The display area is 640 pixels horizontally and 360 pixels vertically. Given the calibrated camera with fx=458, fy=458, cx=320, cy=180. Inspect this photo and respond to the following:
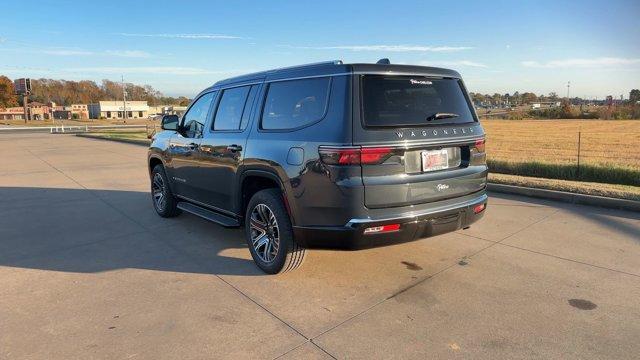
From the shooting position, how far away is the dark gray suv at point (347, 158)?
3.49 metres

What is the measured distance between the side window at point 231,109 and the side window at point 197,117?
0.33m

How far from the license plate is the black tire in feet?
12.9

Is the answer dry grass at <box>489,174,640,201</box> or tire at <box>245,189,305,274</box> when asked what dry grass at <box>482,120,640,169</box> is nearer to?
dry grass at <box>489,174,640,201</box>

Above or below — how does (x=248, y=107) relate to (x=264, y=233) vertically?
above

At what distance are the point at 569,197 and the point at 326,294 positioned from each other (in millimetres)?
4992

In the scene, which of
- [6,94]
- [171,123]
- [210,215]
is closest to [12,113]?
[6,94]

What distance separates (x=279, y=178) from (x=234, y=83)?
1647mm

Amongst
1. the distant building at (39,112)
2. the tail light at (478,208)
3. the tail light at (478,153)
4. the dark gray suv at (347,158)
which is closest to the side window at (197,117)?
the dark gray suv at (347,158)

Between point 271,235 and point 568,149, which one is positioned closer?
point 271,235

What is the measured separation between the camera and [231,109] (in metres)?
4.98

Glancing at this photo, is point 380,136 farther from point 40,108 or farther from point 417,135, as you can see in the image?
point 40,108

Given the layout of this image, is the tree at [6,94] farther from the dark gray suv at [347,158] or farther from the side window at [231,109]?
the dark gray suv at [347,158]

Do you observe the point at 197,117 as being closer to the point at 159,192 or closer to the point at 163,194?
the point at 163,194

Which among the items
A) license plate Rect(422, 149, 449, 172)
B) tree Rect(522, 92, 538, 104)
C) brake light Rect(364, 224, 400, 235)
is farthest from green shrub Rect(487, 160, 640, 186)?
tree Rect(522, 92, 538, 104)
